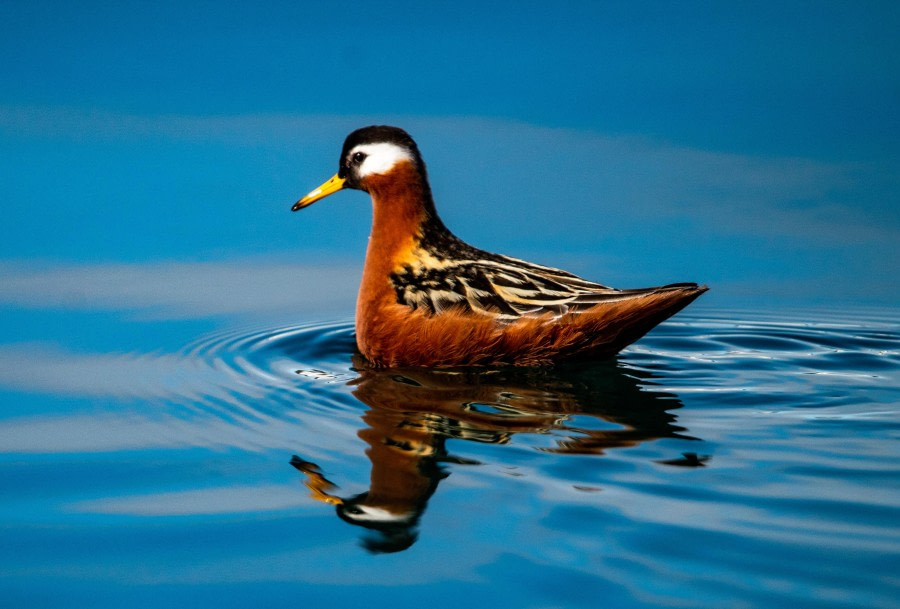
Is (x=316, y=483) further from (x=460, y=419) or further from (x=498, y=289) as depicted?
(x=498, y=289)

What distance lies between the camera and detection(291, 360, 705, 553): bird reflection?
17.0 feet

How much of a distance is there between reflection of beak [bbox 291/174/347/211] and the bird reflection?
5.98 feet

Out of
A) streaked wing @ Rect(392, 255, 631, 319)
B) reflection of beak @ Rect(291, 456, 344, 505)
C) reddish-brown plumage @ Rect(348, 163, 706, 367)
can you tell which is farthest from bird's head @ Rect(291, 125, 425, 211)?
reflection of beak @ Rect(291, 456, 344, 505)

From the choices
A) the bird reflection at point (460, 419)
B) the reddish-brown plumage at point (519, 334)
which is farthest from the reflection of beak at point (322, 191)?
the bird reflection at point (460, 419)

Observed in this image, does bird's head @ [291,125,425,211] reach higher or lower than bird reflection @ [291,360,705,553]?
higher

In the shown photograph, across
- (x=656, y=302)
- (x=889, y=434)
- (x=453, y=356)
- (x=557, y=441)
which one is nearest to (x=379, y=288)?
(x=453, y=356)

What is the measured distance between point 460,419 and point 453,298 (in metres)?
1.63

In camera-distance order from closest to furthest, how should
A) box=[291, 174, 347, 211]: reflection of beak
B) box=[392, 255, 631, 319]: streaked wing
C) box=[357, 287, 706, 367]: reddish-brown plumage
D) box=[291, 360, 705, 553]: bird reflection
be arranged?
box=[291, 360, 705, 553]: bird reflection, box=[357, 287, 706, 367]: reddish-brown plumage, box=[392, 255, 631, 319]: streaked wing, box=[291, 174, 347, 211]: reflection of beak

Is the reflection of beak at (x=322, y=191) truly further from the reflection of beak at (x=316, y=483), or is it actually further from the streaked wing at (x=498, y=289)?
the reflection of beak at (x=316, y=483)

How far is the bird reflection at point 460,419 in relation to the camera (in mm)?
5184

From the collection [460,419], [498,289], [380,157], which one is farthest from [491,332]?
[380,157]

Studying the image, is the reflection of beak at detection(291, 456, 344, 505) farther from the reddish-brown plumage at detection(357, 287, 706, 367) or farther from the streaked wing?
the streaked wing

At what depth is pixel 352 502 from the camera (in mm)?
5199

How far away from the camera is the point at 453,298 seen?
7863 mm
